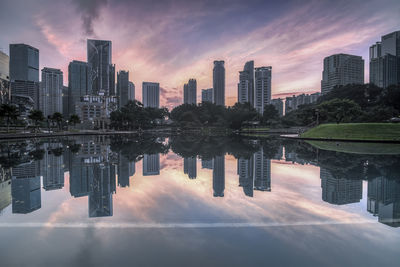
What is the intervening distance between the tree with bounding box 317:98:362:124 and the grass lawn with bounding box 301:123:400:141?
1359 cm

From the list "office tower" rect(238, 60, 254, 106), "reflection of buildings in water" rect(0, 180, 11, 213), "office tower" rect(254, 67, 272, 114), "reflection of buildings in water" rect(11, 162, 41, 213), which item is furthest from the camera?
Result: "office tower" rect(238, 60, 254, 106)

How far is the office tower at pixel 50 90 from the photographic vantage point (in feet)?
449

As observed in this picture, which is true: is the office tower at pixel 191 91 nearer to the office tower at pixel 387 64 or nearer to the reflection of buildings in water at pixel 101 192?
the office tower at pixel 387 64

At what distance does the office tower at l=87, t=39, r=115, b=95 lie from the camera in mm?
138375

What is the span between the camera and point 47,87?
13688 centimetres

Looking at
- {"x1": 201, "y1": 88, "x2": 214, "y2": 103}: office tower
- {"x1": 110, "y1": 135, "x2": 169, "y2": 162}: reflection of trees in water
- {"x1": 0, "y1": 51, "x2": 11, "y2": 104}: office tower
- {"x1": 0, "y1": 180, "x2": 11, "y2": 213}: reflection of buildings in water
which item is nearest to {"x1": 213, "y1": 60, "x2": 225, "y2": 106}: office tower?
{"x1": 201, "y1": 88, "x2": 214, "y2": 103}: office tower

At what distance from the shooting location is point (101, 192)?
638 centimetres

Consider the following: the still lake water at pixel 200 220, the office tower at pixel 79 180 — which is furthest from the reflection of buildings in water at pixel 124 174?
the office tower at pixel 79 180

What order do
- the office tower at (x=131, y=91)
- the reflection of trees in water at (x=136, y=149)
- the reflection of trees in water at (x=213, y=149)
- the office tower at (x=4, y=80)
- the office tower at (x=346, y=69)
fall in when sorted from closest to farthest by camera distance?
the reflection of trees in water at (x=136, y=149) → the reflection of trees in water at (x=213, y=149) → the office tower at (x=4, y=80) → the office tower at (x=346, y=69) → the office tower at (x=131, y=91)

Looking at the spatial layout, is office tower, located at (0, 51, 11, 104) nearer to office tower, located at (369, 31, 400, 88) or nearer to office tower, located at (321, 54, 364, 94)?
office tower, located at (321, 54, 364, 94)

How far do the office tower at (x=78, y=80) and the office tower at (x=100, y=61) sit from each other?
429 centimetres

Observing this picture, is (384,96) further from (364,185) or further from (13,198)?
(13,198)

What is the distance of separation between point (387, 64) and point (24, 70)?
644 ft

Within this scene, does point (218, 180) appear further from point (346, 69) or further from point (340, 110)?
point (346, 69)
